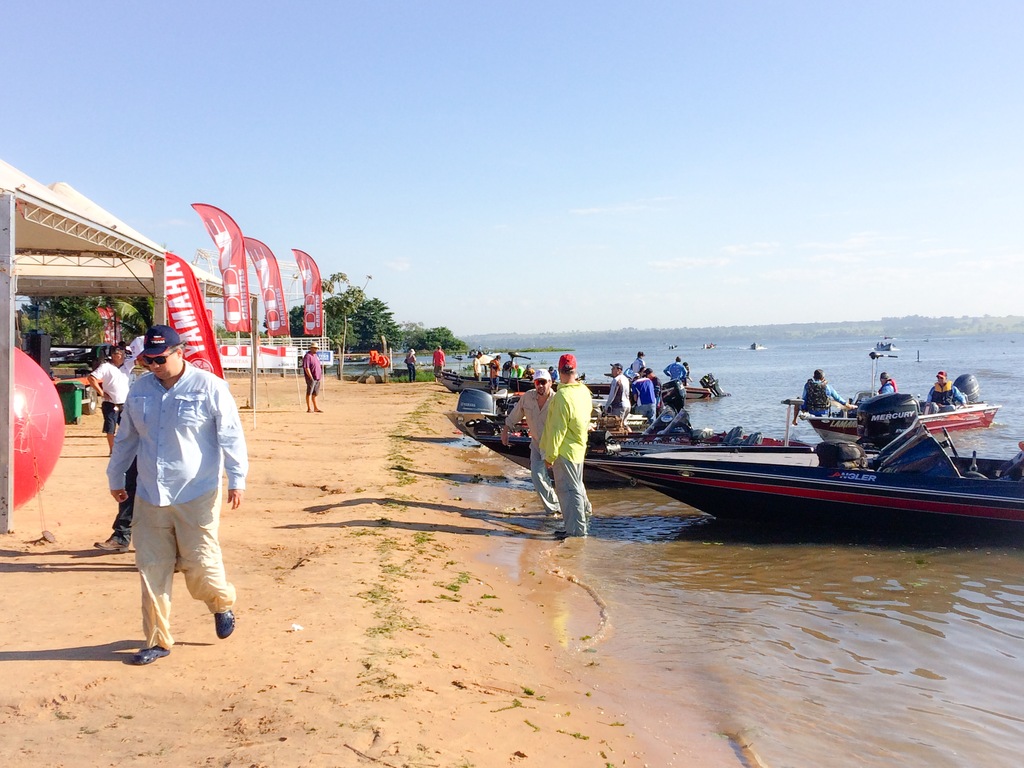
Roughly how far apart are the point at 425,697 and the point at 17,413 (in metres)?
5.43

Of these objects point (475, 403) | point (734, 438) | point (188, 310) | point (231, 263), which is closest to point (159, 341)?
point (188, 310)

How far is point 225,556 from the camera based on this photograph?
7.49 metres

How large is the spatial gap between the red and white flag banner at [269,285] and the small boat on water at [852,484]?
1770cm

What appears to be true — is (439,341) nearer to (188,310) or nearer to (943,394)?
(943,394)

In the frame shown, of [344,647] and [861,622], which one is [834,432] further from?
[344,647]

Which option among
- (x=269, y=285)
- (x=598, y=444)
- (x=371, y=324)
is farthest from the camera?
(x=371, y=324)

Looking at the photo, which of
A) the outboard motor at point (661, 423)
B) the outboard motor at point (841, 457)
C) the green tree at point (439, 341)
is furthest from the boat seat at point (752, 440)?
the green tree at point (439, 341)

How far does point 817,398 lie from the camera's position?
20766 millimetres

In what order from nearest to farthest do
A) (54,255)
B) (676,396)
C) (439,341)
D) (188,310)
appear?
(188,310)
(54,255)
(676,396)
(439,341)

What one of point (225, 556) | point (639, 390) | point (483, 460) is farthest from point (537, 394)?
point (639, 390)

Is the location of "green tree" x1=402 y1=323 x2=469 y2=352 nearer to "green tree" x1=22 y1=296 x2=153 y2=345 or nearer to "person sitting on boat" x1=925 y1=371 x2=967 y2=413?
"green tree" x1=22 y1=296 x2=153 y2=345

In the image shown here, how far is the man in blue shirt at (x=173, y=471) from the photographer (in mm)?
4789

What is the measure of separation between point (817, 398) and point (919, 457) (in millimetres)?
10947

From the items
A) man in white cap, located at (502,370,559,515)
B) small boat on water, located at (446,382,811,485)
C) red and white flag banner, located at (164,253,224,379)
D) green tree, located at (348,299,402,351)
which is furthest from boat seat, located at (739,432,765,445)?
green tree, located at (348,299,402,351)
